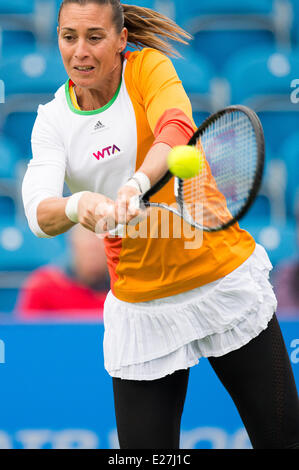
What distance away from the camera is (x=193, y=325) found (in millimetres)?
1880

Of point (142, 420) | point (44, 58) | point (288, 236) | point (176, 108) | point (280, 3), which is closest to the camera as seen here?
point (176, 108)

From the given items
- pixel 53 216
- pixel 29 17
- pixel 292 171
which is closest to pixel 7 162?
pixel 29 17

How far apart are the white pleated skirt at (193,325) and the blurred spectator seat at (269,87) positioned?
2799 millimetres

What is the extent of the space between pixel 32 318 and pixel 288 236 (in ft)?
5.84

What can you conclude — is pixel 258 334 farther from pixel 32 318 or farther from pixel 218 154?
pixel 32 318

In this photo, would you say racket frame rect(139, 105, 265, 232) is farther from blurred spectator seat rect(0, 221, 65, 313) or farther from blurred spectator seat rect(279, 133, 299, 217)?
blurred spectator seat rect(279, 133, 299, 217)

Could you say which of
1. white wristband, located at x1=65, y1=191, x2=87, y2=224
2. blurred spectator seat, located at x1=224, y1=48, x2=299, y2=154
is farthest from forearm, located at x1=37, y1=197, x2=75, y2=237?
blurred spectator seat, located at x1=224, y1=48, x2=299, y2=154

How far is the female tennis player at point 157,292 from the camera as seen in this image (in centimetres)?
186

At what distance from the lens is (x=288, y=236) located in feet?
13.3

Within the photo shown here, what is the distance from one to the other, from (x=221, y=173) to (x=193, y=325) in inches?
15.7

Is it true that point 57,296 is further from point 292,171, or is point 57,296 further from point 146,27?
point 292,171

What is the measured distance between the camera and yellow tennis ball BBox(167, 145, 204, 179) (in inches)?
60.9

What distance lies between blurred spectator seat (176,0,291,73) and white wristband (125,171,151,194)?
10.9ft
